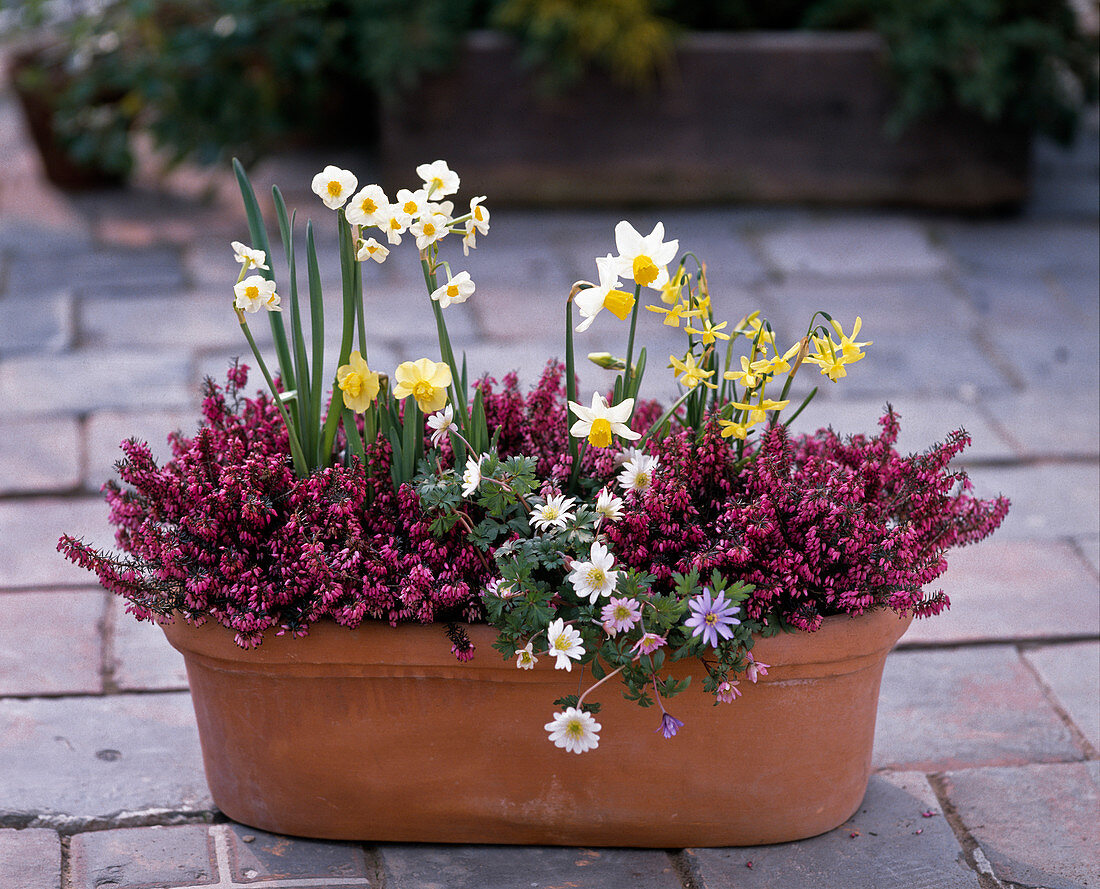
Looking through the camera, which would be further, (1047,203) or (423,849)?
(1047,203)

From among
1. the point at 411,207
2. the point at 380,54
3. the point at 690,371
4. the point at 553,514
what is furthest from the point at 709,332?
the point at 380,54

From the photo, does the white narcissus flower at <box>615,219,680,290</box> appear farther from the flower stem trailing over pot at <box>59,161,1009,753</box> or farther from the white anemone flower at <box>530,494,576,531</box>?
the white anemone flower at <box>530,494,576,531</box>

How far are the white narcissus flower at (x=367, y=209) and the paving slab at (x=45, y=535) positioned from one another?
52.0 inches

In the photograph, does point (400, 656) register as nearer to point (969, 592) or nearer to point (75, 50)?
point (969, 592)

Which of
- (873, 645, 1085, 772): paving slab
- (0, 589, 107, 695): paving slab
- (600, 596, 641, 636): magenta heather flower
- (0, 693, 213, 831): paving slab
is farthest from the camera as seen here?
(0, 589, 107, 695): paving slab

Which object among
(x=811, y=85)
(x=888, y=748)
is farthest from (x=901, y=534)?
(x=811, y=85)

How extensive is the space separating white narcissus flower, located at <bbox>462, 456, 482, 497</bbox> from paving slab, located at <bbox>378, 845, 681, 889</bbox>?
577 millimetres

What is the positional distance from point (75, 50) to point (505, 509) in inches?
155

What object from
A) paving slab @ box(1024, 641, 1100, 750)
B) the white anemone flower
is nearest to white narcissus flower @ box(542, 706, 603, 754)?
the white anemone flower

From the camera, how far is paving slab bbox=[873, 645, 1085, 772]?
79.3 inches

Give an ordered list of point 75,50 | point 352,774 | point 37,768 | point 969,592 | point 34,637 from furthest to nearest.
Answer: point 75,50
point 969,592
point 34,637
point 37,768
point 352,774

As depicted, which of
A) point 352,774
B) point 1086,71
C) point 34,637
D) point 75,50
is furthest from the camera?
point 75,50

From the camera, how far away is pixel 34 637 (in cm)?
229

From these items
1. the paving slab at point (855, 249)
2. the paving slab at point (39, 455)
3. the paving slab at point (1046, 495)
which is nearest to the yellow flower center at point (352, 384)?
the paving slab at point (39, 455)
